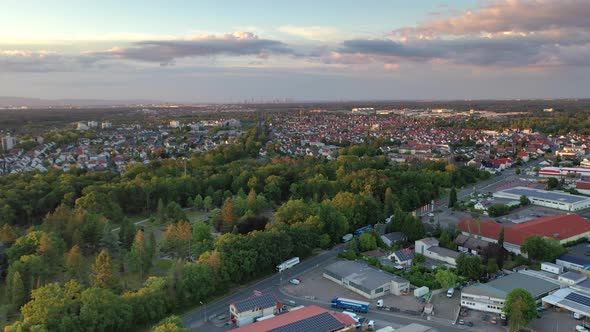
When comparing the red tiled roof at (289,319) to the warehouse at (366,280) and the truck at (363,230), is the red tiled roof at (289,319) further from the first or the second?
the truck at (363,230)

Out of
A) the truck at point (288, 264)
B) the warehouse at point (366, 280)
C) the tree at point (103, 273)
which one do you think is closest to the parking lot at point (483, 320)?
the warehouse at point (366, 280)

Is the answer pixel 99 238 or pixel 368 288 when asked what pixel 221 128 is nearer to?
pixel 99 238

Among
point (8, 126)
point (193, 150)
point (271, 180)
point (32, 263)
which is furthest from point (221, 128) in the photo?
point (32, 263)

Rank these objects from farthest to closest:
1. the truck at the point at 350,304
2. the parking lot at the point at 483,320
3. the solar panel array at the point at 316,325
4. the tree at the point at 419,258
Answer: the tree at the point at 419,258
the truck at the point at 350,304
the parking lot at the point at 483,320
the solar panel array at the point at 316,325

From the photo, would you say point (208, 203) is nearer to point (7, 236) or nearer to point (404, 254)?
point (7, 236)

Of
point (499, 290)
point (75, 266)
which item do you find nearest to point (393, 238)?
point (499, 290)
